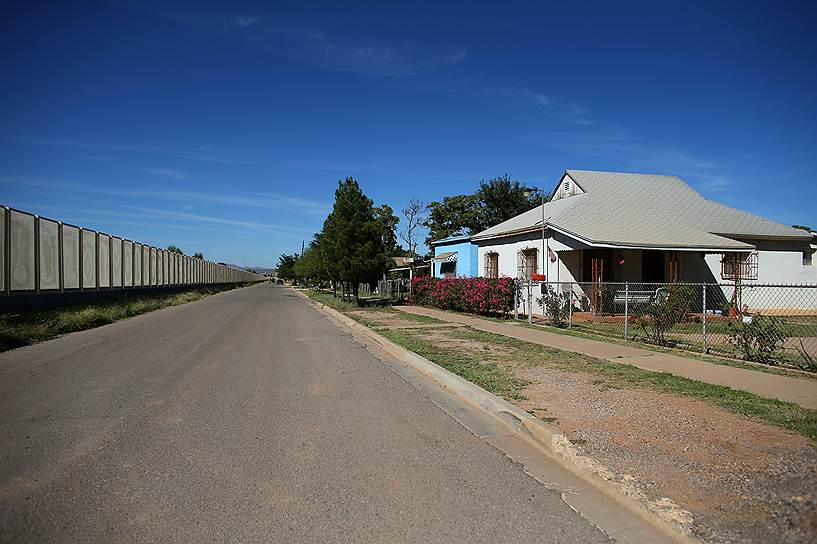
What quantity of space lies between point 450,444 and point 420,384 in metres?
3.25

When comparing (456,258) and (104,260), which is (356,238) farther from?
(104,260)

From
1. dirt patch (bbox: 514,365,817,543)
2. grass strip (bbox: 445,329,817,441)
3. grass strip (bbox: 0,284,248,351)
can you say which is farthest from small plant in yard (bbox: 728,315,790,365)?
grass strip (bbox: 0,284,248,351)

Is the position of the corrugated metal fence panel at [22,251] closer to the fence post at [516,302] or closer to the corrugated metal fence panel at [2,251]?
the corrugated metal fence panel at [2,251]

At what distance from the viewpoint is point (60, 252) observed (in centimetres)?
2127

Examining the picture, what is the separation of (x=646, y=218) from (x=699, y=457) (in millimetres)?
20012

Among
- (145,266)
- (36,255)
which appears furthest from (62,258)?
(145,266)

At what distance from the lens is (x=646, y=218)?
2316cm

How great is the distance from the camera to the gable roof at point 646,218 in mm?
19719

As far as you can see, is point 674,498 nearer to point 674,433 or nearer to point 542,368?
point 674,433

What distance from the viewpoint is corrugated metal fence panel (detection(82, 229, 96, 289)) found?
79.3 ft

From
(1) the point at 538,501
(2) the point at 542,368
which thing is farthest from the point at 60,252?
(1) the point at 538,501

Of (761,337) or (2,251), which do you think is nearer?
(761,337)

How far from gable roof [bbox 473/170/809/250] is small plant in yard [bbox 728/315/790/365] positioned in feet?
27.0

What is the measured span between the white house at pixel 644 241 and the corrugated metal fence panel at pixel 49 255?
17.3 m
